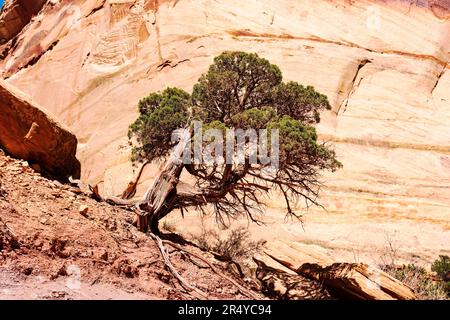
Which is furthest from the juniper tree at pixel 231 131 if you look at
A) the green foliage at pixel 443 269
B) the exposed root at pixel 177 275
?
the green foliage at pixel 443 269

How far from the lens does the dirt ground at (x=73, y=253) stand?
8312 millimetres

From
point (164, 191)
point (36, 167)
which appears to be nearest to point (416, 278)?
point (164, 191)

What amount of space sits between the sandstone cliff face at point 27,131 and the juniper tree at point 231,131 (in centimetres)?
225

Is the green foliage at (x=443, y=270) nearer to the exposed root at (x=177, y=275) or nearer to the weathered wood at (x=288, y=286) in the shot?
the weathered wood at (x=288, y=286)

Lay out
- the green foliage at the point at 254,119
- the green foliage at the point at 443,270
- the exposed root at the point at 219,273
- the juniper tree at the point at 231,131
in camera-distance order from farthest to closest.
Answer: the green foliage at the point at 443,270
the green foliage at the point at 254,119
the juniper tree at the point at 231,131
the exposed root at the point at 219,273

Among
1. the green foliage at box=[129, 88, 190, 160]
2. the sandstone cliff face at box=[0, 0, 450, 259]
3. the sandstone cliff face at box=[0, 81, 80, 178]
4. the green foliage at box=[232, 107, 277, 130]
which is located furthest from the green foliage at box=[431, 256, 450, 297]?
the sandstone cliff face at box=[0, 81, 80, 178]

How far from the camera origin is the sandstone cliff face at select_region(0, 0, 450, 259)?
1742cm

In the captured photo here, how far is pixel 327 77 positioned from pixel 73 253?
15156 millimetres

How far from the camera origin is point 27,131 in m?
12.9

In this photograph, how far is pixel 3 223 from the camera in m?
8.81

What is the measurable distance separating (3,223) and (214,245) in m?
6.81

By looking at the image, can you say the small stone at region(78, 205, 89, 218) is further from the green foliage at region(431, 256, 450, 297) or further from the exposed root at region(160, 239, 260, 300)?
the green foliage at region(431, 256, 450, 297)

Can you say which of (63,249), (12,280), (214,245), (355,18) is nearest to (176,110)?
(214,245)
